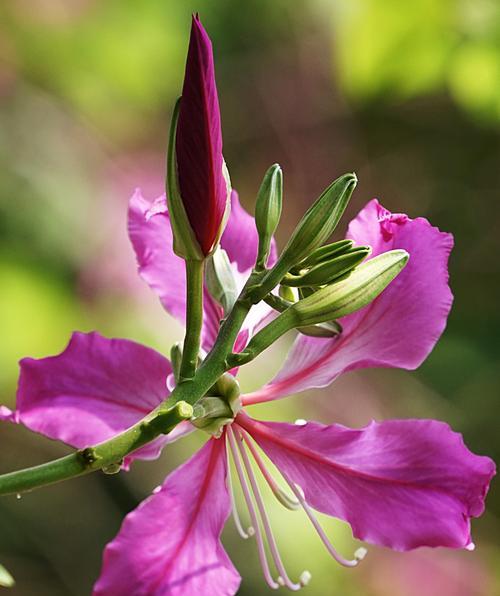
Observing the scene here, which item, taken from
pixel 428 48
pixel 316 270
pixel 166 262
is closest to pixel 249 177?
pixel 428 48

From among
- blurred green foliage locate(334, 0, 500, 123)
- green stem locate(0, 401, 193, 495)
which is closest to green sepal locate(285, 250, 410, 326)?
green stem locate(0, 401, 193, 495)

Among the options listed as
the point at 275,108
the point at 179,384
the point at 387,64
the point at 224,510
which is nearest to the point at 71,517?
the point at 275,108

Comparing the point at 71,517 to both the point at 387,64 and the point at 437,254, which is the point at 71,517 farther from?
the point at 437,254

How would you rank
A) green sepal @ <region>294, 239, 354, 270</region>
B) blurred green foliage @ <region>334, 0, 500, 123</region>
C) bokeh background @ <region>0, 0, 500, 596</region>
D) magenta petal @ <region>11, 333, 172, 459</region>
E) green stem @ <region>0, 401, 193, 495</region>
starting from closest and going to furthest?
green stem @ <region>0, 401, 193, 495</region>
green sepal @ <region>294, 239, 354, 270</region>
magenta petal @ <region>11, 333, 172, 459</region>
blurred green foliage @ <region>334, 0, 500, 123</region>
bokeh background @ <region>0, 0, 500, 596</region>

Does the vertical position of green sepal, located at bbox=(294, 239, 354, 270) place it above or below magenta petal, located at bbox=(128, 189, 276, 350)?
below

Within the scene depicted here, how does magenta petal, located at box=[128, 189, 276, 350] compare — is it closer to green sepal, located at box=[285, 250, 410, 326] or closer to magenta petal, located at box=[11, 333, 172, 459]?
magenta petal, located at box=[11, 333, 172, 459]

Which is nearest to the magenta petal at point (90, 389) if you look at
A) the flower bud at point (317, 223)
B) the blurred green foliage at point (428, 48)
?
the flower bud at point (317, 223)

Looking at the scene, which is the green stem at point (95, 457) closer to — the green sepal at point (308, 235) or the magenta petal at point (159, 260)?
the green sepal at point (308, 235)
